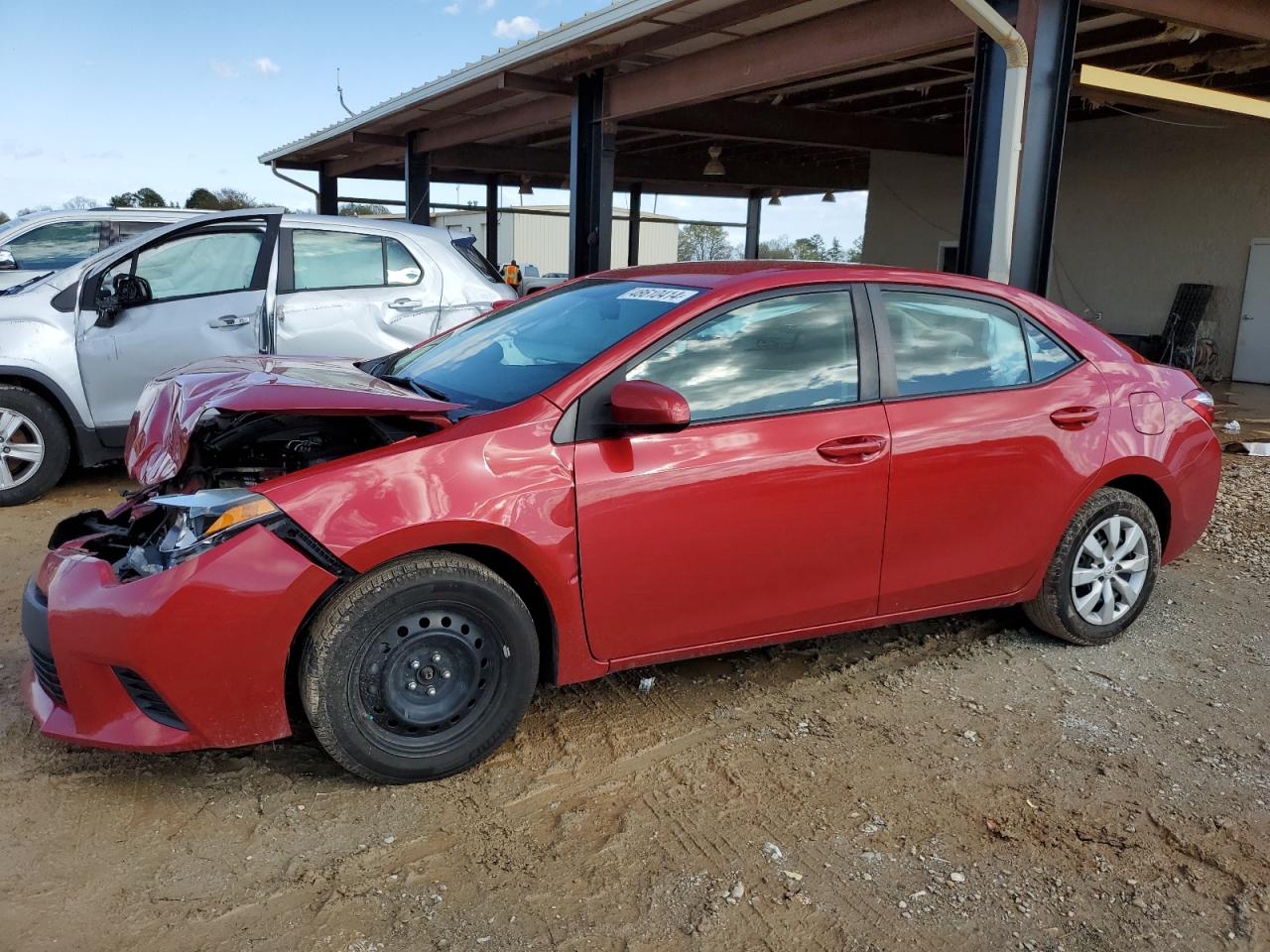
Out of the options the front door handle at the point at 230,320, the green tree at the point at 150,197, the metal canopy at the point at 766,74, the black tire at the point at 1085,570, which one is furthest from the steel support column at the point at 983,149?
the green tree at the point at 150,197

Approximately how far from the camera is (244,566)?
276cm

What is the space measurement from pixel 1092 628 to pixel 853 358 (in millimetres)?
1760

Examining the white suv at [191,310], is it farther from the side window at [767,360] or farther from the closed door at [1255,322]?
the closed door at [1255,322]

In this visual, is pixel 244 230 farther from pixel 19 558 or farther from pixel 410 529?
pixel 410 529

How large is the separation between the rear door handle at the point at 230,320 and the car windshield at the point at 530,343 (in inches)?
105

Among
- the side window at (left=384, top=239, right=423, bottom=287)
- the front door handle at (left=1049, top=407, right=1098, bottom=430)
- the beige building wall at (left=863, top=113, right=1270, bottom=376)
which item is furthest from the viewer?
the beige building wall at (left=863, top=113, right=1270, bottom=376)

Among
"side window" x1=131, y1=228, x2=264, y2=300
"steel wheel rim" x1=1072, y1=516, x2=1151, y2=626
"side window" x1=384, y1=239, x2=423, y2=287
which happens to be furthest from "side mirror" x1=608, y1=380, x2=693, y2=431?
"side window" x1=131, y1=228, x2=264, y2=300

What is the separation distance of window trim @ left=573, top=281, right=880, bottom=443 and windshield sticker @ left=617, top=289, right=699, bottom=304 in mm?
121

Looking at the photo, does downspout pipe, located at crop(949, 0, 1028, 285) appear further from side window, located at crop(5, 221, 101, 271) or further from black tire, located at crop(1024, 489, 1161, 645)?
side window, located at crop(5, 221, 101, 271)

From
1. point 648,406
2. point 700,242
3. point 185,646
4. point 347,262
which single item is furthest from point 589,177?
point 700,242

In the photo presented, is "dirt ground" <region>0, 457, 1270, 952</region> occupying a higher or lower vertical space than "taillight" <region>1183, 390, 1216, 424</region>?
lower

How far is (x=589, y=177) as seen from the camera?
11.9 metres

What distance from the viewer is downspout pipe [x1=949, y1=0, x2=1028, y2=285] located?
6.38 m

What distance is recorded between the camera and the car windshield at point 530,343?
135 inches
